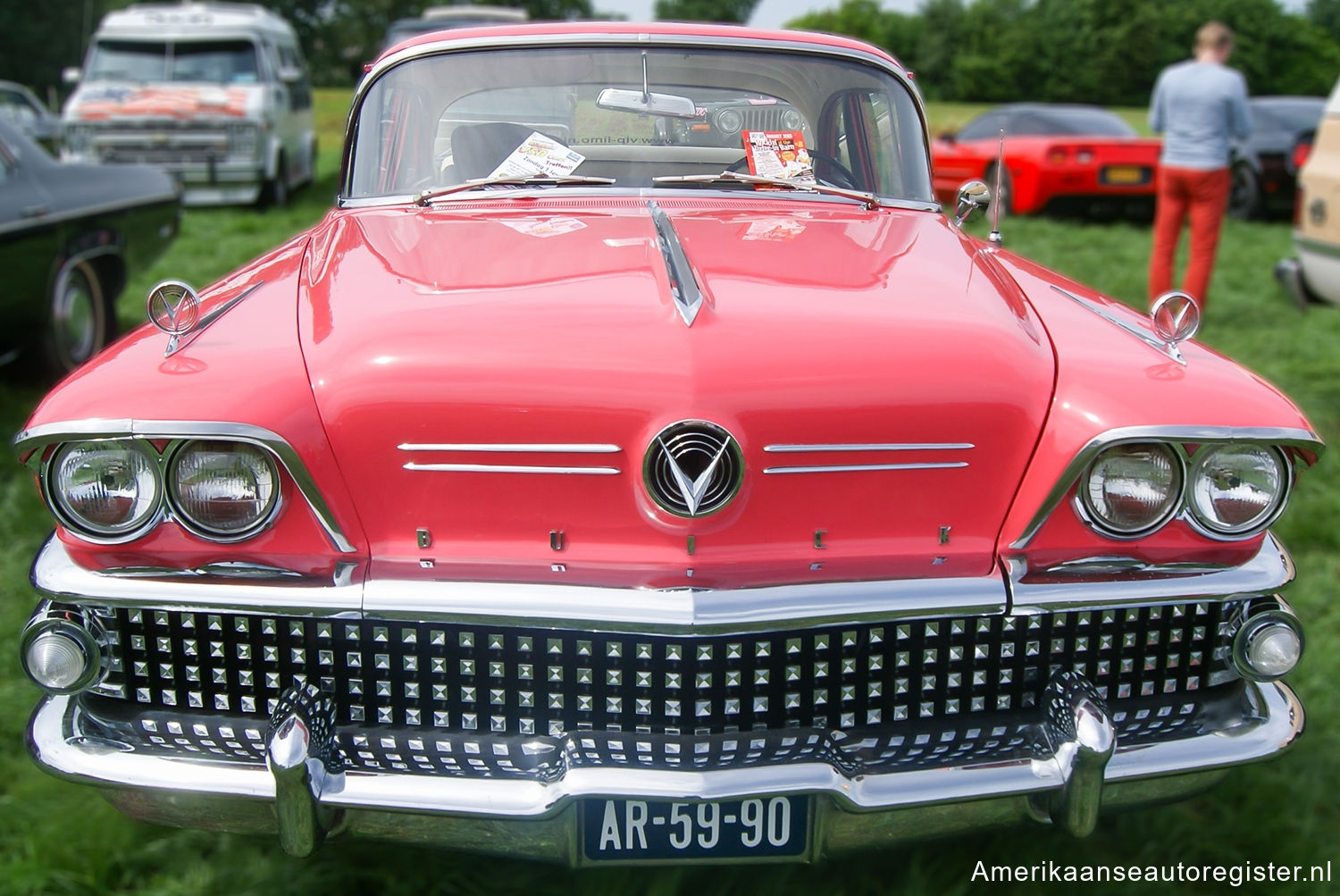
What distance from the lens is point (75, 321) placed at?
215 inches

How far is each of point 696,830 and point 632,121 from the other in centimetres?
184

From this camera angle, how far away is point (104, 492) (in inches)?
72.2

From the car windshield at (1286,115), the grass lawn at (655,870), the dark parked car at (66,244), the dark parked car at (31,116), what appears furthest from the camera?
the dark parked car at (31,116)

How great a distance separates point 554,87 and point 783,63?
2.07ft

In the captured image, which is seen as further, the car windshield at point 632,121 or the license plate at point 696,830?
the car windshield at point 632,121

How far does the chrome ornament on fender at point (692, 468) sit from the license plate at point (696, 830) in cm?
48

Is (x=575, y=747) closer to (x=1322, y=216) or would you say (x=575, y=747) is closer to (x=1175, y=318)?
(x=1175, y=318)

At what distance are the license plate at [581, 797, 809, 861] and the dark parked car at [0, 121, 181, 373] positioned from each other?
4089 millimetres

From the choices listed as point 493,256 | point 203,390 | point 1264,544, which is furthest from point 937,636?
point 203,390

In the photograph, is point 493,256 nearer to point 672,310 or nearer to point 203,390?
point 672,310

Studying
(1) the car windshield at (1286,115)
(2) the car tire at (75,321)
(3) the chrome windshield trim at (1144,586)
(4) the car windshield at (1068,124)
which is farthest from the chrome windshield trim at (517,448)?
(1) the car windshield at (1286,115)

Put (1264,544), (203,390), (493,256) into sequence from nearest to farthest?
1. (203,390)
2. (1264,544)
3. (493,256)

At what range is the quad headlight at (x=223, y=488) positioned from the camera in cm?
183

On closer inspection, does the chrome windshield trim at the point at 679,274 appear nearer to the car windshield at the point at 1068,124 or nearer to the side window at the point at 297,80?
the car windshield at the point at 1068,124
